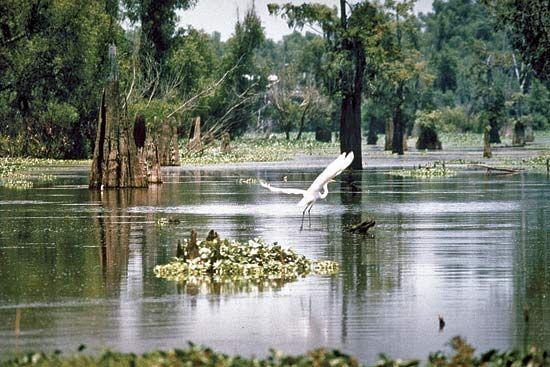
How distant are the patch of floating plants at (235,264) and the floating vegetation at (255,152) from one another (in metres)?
52.8

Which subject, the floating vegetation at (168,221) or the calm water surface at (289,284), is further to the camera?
the floating vegetation at (168,221)

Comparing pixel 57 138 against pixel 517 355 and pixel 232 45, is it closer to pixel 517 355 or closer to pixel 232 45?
pixel 232 45

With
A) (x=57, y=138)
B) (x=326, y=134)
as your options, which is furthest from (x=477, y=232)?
(x=326, y=134)

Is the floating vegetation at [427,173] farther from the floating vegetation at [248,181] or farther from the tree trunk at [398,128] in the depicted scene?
the tree trunk at [398,128]

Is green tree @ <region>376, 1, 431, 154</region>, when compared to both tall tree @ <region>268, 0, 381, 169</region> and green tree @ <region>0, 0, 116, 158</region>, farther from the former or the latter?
green tree @ <region>0, 0, 116, 158</region>

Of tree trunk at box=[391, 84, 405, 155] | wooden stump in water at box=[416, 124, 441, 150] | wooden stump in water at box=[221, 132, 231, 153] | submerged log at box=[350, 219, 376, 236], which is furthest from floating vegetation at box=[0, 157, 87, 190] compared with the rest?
wooden stump in water at box=[416, 124, 441, 150]

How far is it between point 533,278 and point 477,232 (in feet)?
24.9

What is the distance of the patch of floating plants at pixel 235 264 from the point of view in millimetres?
19484

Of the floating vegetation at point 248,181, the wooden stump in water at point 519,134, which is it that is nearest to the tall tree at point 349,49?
the floating vegetation at point 248,181

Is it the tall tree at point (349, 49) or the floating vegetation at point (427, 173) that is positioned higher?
the tall tree at point (349, 49)

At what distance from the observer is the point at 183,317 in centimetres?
1543

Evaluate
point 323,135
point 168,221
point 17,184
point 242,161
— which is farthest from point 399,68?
point 323,135

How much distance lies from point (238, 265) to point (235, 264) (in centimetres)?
5

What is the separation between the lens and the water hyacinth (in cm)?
1952
